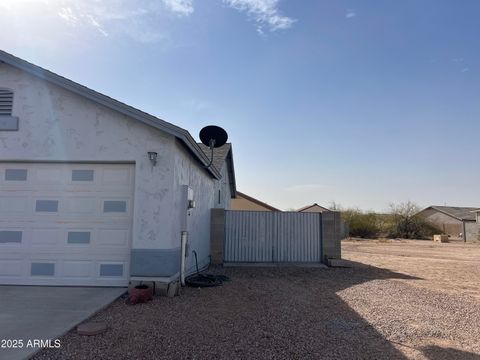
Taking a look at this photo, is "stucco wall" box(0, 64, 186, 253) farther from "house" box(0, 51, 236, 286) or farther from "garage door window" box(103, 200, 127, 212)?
"garage door window" box(103, 200, 127, 212)

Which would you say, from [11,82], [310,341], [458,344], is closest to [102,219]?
[11,82]

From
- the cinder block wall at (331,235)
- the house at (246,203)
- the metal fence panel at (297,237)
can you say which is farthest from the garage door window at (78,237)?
the house at (246,203)

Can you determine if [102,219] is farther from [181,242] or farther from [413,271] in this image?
[413,271]

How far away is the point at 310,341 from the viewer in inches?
179

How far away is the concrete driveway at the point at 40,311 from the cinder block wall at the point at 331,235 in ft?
26.3

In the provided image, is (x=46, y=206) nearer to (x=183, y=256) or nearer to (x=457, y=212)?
(x=183, y=256)

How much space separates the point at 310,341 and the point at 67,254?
527 centimetres

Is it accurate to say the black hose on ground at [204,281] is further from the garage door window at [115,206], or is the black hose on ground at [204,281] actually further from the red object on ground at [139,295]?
the garage door window at [115,206]

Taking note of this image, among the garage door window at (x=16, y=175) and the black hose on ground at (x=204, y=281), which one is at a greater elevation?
the garage door window at (x=16, y=175)

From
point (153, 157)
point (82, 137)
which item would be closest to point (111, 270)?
point (153, 157)

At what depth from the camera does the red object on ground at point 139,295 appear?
19.9 feet

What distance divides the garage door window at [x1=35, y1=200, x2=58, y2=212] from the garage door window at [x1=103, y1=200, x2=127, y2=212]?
107 centimetres

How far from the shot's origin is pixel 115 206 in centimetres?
731

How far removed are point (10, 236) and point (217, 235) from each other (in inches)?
269
